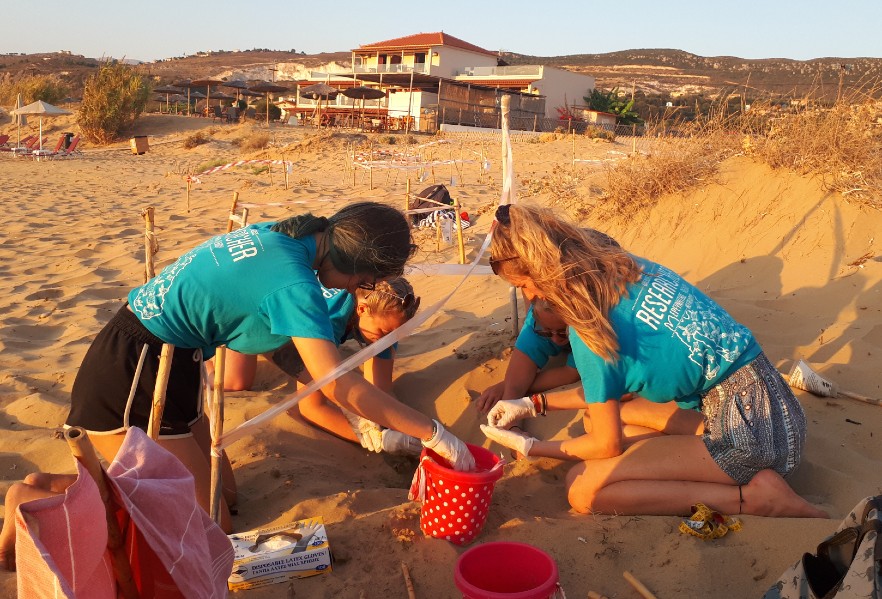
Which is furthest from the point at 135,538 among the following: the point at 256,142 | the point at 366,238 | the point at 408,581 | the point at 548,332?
the point at 256,142

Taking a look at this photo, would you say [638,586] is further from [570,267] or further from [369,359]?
[369,359]

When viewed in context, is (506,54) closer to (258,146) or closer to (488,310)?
(258,146)

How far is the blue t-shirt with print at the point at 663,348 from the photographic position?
2.45m

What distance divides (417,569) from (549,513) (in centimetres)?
71

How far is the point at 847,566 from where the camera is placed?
1.59 meters

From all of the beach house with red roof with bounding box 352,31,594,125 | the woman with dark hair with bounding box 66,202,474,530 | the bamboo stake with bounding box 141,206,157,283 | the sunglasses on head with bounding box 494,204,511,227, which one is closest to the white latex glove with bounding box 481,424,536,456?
the woman with dark hair with bounding box 66,202,474,530

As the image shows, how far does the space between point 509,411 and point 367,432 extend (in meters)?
0.66

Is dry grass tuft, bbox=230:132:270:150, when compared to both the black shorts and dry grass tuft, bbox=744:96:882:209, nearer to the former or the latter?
dry grass tuft, bbox=744:96:882:209

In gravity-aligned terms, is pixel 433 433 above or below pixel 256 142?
below

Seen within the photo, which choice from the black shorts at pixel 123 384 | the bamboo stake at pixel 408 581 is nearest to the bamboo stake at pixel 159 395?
the black shorts at pixel 123 384

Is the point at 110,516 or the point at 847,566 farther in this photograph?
the point at 847,566

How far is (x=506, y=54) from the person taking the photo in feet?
247

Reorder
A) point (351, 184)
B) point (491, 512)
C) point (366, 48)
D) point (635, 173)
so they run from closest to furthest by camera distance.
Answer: point (491, 512)
point (635, 173)
point (351, 184)
point (366, 48)

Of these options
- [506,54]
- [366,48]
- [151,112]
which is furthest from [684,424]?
[506,54]
